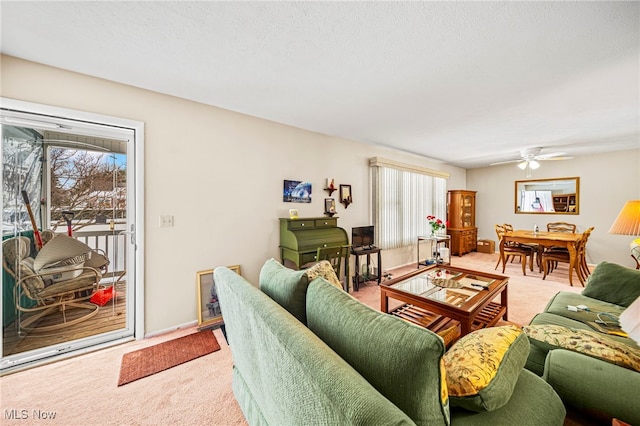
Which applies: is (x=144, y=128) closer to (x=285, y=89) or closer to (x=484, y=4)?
(x=285, y=89)

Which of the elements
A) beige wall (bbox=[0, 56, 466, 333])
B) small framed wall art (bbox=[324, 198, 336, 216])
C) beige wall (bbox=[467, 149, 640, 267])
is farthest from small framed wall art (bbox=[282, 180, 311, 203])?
beige wall (bbox=[467, 149, 640, 267])

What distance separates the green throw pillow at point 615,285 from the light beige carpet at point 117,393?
315 cm

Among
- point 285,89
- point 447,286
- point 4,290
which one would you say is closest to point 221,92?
point 285,89

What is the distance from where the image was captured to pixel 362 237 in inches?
166

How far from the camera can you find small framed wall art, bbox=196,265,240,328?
2660mm

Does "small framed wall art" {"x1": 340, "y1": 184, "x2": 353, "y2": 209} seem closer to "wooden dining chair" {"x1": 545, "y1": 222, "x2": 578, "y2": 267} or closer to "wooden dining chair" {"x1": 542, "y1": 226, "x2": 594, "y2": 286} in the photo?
"wooden dining chair" {"x1": 542, "y1": 226, "x2": 594, "y2": 286}

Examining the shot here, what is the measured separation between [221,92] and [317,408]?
2.68 meters

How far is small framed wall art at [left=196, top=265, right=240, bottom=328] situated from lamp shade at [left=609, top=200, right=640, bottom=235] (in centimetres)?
438

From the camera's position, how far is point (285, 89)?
2.39 meters

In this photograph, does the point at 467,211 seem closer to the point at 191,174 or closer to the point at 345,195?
Answer: the point at 345,195

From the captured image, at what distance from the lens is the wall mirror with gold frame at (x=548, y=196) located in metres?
5.58

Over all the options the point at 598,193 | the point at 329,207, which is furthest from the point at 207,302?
the point at 598,193

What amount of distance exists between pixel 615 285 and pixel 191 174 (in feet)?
13.7

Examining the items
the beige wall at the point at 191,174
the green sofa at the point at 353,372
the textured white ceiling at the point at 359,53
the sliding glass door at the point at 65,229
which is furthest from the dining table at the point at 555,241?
the sliding glass door at the point at 65,229
